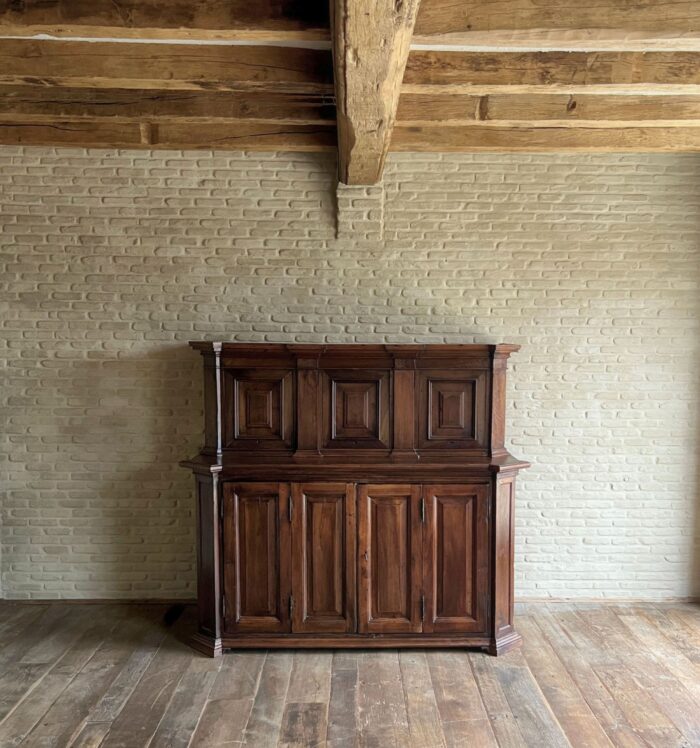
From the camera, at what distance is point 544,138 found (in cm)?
412

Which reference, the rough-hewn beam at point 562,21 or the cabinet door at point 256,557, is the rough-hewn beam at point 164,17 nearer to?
the rough-hewn beam at point 562,21

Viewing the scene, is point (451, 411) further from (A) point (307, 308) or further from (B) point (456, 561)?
(A) point (307, 308)

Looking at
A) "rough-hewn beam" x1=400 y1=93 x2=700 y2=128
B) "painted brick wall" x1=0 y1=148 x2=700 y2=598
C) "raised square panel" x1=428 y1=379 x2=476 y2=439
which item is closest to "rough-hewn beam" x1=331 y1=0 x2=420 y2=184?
"rough-hewn beam" x1=400 y1=93 x2=700 y2=128

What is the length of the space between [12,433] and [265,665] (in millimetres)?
2459

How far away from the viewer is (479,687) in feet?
10.9

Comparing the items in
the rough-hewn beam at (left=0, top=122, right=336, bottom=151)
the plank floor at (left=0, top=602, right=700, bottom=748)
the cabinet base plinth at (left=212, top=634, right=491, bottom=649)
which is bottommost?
the plank floor at (left=0, top=602, right=700, bottom=748)

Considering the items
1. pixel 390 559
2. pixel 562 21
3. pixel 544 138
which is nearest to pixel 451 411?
pixel 390 559

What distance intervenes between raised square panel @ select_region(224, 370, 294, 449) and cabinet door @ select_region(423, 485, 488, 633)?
3.35 ft

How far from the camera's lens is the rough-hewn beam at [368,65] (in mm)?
2096

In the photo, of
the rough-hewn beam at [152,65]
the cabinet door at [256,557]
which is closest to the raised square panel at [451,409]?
the cabinet door at [256,557]

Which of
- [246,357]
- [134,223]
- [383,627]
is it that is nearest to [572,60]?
[246,357]

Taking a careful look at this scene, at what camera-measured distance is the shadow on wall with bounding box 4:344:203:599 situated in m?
4.34

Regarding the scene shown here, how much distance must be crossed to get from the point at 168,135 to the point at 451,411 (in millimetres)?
2685

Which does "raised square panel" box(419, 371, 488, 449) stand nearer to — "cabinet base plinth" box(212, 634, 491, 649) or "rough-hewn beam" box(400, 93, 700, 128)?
"cabinet base plinth" box(212, 634, 491, 649)
